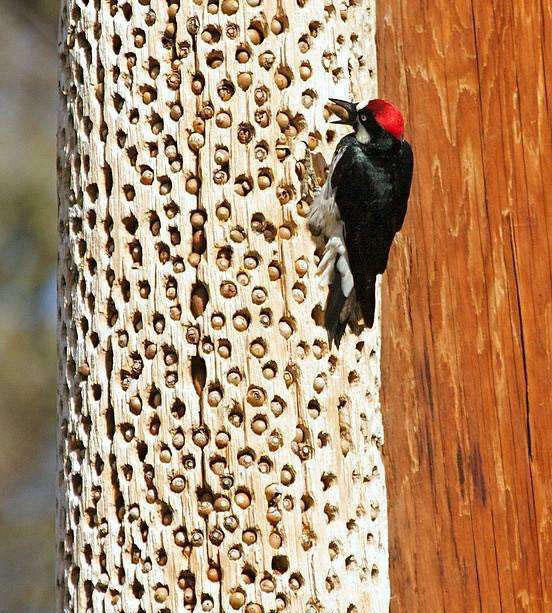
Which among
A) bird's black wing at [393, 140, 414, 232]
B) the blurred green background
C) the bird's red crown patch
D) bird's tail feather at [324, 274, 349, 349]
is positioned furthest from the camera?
the blurred green background

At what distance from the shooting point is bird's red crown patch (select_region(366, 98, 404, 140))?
298 centimetres

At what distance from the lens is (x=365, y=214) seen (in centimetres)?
311

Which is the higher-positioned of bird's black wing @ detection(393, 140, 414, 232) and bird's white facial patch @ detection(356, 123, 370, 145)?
bird's white facial patch @ detection(356, 123, 370, 145)

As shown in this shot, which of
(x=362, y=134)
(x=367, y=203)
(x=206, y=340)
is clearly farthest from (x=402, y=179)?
(x=206, y=340)

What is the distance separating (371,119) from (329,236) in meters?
0.34

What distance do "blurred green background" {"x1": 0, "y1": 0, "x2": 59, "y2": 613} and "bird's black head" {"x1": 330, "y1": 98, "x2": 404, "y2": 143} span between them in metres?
3.99

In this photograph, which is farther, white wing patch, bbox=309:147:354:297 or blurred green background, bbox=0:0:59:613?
blurred green background, bbox=0:0:59:613

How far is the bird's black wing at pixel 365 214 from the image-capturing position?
2951 mm

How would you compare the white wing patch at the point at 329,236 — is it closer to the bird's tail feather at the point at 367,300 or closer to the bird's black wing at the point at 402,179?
the bird's tail feather at the point at 367,300

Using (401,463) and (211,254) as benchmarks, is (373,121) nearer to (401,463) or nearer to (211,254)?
(211,254)

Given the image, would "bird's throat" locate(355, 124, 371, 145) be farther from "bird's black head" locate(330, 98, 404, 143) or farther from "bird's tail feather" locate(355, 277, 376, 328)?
"bird's tail feather" locate(355, 277, 376, 328)

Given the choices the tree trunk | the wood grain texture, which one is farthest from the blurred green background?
the tree trunk

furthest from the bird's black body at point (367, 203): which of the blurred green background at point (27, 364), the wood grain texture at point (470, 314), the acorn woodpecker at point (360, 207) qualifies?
the blurred green background at point (27, 364)

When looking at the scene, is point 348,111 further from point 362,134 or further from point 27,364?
point 27,364
